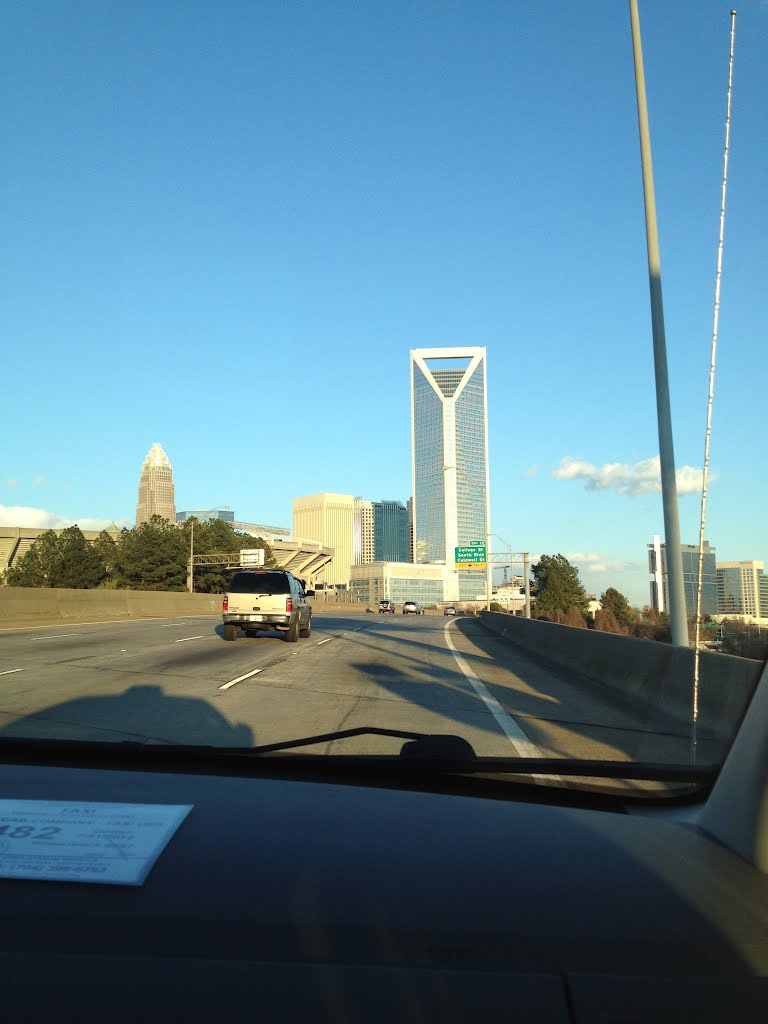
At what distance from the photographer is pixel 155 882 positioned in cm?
189

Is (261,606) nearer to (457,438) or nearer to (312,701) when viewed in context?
(312,701)

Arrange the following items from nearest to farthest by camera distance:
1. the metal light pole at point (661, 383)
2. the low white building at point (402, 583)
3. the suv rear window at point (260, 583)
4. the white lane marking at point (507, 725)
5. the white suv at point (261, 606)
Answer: the white lane marking at point (507, 725), the metal light pole at point (661, 383), the white suv at point (261, 606), the suv rear window at point (260, 583), the low white building at point (402, 583)

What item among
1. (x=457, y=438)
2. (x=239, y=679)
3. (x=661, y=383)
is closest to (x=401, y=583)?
(x=457, y=438)

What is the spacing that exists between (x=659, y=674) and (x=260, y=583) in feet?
52.5

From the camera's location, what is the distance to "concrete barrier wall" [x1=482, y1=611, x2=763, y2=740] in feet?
18.6

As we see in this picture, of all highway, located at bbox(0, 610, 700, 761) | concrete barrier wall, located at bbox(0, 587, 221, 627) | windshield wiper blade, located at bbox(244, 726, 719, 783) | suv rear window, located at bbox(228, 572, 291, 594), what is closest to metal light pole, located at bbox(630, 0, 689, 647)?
highway, located at bbox(0, 610, 700, 761)

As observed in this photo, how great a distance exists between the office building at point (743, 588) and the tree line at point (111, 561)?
10707cm

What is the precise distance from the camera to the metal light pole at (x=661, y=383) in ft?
43.0

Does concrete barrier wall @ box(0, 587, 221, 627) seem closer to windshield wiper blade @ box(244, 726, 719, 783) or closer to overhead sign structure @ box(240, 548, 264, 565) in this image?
windshield wiper blade @ box(244, 726, 719, 783)

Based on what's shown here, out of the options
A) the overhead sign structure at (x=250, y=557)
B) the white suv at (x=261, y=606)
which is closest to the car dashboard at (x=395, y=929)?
the white suv at (x=261, y=606)

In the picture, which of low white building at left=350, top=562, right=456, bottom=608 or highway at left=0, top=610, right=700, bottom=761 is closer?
highway at left=0, top=610, right=700, bottom=761

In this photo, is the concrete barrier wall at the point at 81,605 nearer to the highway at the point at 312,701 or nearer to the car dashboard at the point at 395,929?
the highway at the point at 312,701

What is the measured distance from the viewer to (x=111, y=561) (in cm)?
11956

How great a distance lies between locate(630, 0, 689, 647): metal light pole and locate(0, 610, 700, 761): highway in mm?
1803
